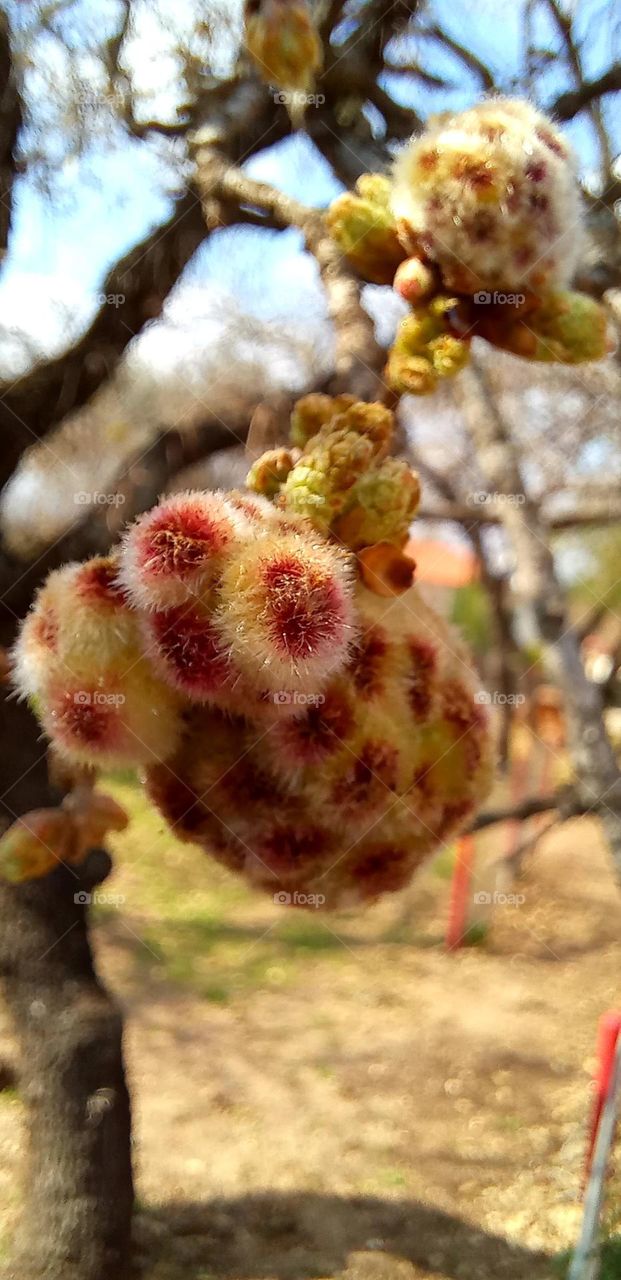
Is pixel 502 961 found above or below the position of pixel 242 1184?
above

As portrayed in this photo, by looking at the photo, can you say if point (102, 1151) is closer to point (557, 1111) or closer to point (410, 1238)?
point (410, 1238)

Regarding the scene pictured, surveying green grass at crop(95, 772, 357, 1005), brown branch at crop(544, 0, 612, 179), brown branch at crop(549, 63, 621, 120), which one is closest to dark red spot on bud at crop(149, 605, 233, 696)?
brown branch at crop(549, 63, 621, 120)

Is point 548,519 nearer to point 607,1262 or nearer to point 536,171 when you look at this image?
point 607,1262

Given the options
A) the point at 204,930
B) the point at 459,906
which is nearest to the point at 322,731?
the point at 459,906

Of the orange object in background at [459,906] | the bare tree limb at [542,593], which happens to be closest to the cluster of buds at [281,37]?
the bare tree limb at [542,593]

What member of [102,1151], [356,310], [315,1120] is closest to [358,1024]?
[315,1120]

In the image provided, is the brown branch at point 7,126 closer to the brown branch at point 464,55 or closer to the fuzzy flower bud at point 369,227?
the brown branch at point 464,55

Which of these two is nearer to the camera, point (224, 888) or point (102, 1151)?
point (102, 1151)
